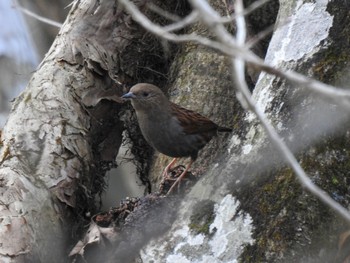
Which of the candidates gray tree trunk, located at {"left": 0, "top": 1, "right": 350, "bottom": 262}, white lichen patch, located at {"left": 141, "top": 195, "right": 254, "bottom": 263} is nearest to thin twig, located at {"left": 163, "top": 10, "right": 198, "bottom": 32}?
gray tree trunk, located at {"left": 0, "top": 1, "right": 350, "bottom": 262}

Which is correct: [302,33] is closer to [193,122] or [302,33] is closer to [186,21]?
[193,122]

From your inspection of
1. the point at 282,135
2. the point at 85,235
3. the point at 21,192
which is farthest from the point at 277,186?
the point at 21,192

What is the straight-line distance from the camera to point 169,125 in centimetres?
508

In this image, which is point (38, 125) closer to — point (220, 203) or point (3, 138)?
point (3, 138)

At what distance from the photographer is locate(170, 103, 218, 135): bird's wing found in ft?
16.2

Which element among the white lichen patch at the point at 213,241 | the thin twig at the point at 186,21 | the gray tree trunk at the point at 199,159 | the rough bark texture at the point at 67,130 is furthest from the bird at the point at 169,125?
the thin twig at the point at 186,21

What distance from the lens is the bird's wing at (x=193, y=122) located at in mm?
4945

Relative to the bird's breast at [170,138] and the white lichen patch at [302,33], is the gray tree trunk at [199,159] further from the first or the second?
the bird's breast at [170,138]

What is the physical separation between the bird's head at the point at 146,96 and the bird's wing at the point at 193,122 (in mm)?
101

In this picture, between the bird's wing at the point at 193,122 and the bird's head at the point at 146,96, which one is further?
the bird's head at the point at 146,96

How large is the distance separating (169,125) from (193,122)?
197 millimetres

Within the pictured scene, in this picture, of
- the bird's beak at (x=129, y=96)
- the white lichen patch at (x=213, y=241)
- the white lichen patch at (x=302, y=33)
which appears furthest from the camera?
the bird's beak at (x=129, y=96)

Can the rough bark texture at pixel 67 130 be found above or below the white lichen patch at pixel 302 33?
below

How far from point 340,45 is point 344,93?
191 cm
